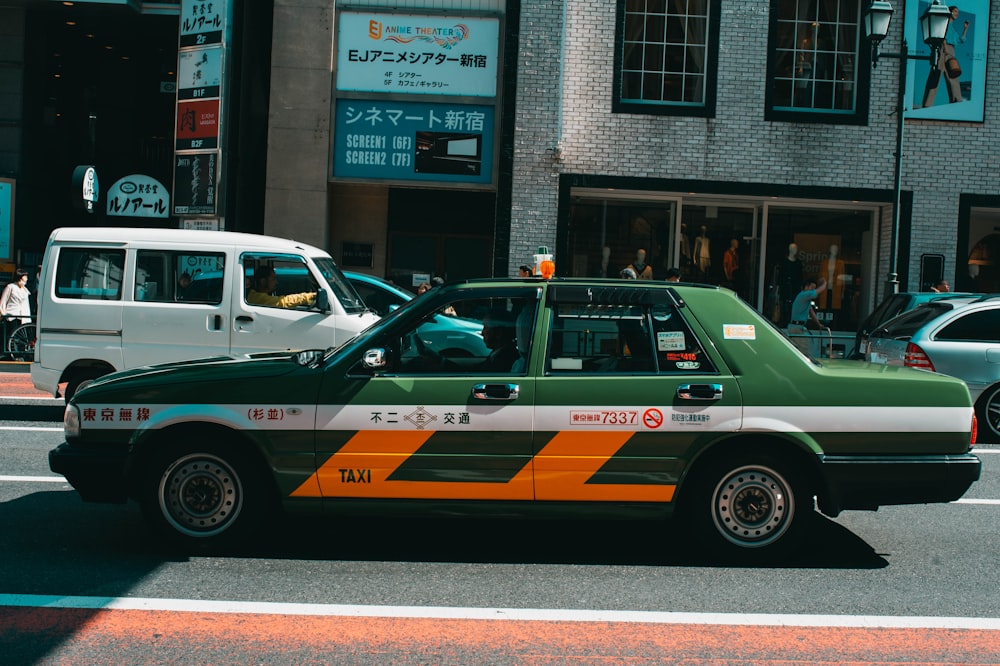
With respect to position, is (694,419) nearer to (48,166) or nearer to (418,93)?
(418,93)

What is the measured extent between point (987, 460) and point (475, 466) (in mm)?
6426

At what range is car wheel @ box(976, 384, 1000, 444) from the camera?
11.1 m

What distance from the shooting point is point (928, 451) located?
586 centimetres

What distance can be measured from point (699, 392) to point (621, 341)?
21.1 inches

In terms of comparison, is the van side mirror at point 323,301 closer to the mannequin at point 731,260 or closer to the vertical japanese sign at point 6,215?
the mannequin at point 731,260

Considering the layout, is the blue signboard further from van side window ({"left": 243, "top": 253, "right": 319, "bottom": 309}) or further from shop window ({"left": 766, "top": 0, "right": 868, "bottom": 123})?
van side window ({"left": 243, "top": 253, "right": 319, "bottom": 309})

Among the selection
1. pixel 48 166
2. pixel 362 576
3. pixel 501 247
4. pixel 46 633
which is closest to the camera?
pixel 46 633

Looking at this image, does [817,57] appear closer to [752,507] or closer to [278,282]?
[278,282]

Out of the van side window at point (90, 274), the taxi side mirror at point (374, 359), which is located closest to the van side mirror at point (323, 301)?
the van side window at point (90, 274)

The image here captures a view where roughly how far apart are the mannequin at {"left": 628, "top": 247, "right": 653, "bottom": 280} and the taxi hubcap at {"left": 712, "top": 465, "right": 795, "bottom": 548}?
12.2 meters

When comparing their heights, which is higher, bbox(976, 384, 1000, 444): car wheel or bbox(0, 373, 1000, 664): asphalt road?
bbox(976, 384, 1000, 444): car wheel

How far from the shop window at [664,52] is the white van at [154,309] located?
1002 centimetres

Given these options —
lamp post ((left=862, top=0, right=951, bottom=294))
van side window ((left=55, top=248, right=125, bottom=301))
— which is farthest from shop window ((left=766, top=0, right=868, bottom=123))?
van side window ((left=55, top=248, right=125, bottom=301))

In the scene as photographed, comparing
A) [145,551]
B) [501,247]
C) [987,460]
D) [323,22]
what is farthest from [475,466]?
[323,22]
